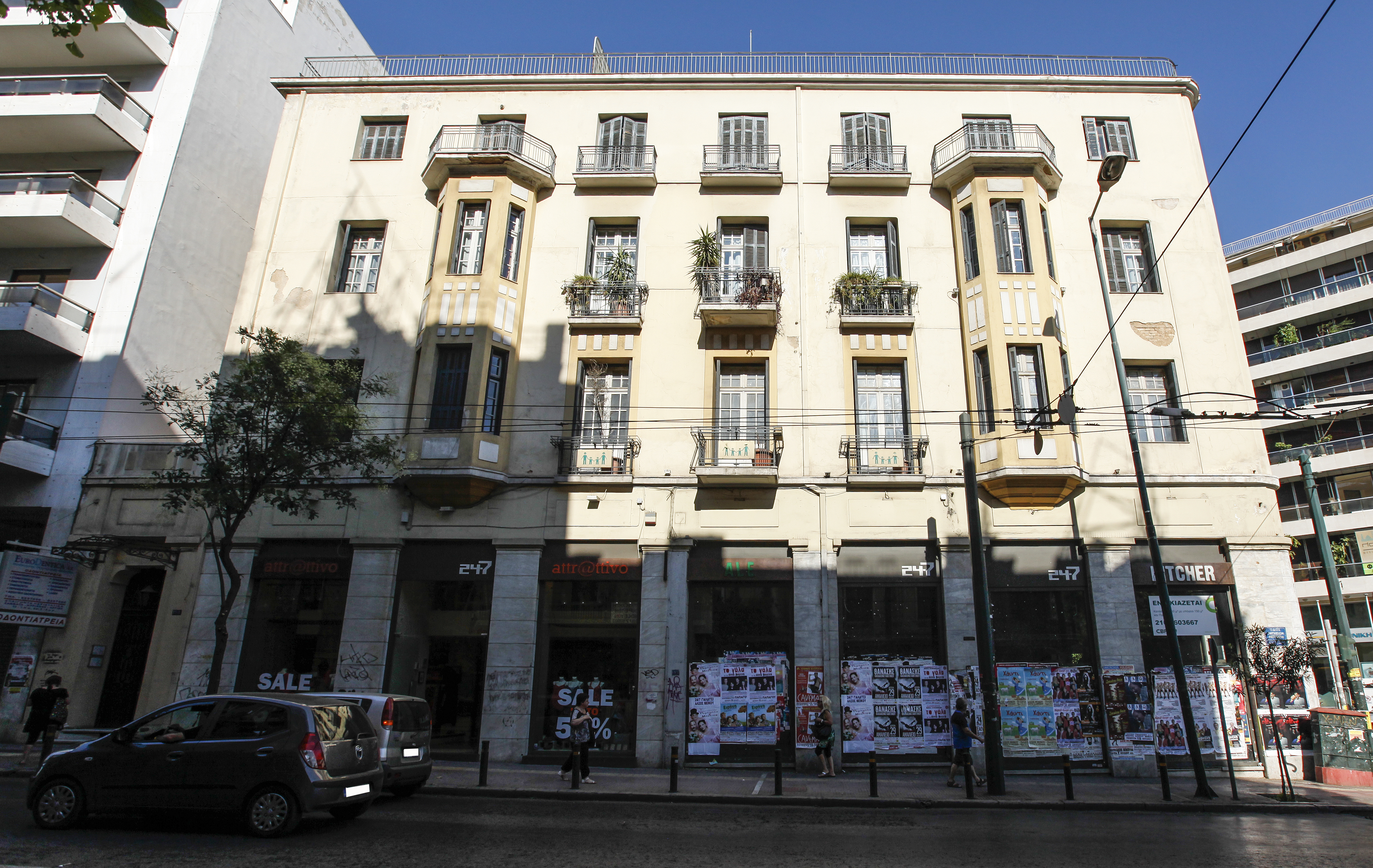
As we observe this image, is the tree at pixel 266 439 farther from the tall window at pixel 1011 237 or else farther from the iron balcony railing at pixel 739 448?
the tall window at pixel 1011 237

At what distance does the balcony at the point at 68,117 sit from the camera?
784 inches

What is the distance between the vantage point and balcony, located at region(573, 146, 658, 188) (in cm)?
1983

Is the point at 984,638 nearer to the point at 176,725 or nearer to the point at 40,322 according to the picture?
the point at 176,725

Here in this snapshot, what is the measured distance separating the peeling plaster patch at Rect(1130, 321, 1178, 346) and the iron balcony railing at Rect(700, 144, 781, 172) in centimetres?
1015

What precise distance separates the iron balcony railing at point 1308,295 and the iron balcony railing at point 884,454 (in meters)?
34.4

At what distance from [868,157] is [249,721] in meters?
18.6

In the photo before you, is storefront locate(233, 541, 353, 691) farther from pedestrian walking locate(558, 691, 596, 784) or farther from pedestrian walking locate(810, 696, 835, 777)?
pedestrian walking locate(810, 696, 835, 777)

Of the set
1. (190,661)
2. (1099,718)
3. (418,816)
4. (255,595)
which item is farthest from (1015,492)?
(190,661)

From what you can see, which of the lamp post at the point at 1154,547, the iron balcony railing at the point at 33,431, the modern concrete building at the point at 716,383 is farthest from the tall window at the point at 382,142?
the lamp post at the point at 1154,547

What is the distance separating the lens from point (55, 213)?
62.3 feet

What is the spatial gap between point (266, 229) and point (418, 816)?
16993 mm

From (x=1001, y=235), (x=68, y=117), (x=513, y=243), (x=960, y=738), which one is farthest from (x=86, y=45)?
(x=960, y=738)

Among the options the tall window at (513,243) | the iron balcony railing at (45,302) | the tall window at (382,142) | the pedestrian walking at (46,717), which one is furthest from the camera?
the tall window at (382,142)

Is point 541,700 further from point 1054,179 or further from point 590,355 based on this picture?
point 1054,179
